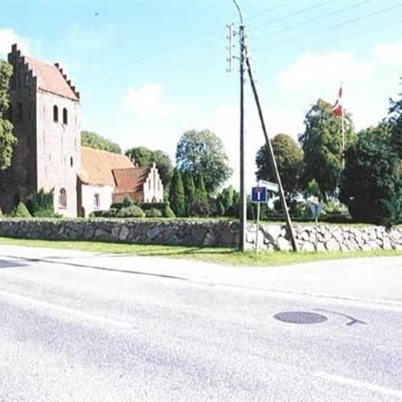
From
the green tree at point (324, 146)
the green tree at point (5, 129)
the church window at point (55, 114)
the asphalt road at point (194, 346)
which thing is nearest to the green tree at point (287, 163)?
the green tree at point (324, 146)

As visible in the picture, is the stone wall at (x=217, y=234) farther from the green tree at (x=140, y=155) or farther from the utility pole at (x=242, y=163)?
the green tree at (x=140, y=155)

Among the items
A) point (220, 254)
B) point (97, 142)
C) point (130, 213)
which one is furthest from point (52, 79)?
point (220, 254)

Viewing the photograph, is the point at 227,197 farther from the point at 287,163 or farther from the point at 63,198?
the point at 287,163

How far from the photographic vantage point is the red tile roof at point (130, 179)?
236 ft

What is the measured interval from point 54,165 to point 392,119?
3253 centimetres

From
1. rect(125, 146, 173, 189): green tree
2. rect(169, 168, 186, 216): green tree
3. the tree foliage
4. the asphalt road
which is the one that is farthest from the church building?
the asphalt road

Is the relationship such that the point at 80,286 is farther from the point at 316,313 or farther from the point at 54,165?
the point at 54,165

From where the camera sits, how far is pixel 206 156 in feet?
338

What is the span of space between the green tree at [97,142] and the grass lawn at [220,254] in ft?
251

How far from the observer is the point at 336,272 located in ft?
52.6

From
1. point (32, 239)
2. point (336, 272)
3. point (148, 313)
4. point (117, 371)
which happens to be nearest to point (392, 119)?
point (32, 239)

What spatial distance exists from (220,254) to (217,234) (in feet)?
Answer: 8.24

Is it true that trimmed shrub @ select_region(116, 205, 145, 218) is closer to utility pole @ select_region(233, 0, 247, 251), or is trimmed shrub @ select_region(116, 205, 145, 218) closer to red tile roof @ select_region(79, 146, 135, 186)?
red tile roof @ select_region(79, 146, 135, 186)

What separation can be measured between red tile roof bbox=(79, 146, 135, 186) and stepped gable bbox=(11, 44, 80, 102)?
867cm
